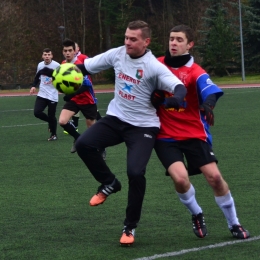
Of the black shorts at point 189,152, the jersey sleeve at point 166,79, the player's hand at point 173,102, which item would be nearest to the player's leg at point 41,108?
the black shorts at point 189,152

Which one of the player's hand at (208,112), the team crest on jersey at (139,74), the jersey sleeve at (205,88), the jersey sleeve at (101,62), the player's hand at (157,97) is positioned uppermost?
the jersey sleeve at (101,62)

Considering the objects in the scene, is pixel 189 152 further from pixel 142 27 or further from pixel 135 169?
pixel 142 27

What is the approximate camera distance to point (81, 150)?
6.71 m

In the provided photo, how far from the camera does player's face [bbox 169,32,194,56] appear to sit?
6.53 meters

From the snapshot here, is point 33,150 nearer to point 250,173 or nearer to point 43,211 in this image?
point 250,173

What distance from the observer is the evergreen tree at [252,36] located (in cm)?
4556

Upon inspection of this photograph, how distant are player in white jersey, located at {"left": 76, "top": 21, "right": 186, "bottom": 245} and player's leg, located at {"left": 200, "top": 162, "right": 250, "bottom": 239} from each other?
1.80 feet

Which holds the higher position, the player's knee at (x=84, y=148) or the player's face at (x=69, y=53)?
the player's face at (x=69, y=53)

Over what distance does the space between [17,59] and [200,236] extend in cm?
4888

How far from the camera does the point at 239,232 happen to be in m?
6.49

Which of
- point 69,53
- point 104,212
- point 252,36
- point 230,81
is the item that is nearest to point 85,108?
point 69,53

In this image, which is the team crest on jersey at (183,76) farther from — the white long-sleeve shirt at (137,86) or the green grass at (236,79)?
the green grass at (236,79)

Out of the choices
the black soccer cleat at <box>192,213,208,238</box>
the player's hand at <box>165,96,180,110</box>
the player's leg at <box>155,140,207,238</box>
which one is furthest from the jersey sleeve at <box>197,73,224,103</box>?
the black soccer cleat at <box>192,213,208,238</box>

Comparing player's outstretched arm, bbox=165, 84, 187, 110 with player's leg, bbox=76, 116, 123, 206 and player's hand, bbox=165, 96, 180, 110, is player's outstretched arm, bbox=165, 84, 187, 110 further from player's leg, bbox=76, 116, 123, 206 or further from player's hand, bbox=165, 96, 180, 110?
player's leg, bbox=76, 116, 123, 206
